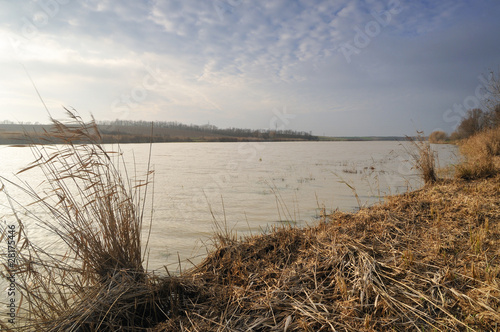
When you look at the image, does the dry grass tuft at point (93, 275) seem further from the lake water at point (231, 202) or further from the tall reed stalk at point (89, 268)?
the lake water at point (231, 202)

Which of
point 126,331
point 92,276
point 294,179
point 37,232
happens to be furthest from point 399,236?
point 294,179

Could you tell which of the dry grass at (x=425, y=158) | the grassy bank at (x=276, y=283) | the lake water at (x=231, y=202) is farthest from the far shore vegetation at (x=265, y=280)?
the dry grass at (x=425, y=158)

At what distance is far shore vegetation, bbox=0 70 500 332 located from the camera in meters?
1.85

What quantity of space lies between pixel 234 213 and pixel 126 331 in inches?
151

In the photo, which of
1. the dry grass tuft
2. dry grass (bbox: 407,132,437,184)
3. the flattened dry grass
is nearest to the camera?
the flattened dry grass

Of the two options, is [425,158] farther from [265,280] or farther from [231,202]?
[265,280]

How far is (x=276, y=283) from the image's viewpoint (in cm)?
242

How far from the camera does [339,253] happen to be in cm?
259

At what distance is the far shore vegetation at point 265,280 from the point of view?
185cm

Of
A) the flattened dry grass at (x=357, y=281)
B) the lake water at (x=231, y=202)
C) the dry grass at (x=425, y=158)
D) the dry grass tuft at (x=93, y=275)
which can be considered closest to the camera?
the flattened dry grass at (x=357, y=281)

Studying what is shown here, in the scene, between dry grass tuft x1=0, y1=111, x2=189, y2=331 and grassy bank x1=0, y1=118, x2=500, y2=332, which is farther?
dry grass tuft x1=0, y1=111, x2=189, y2=331

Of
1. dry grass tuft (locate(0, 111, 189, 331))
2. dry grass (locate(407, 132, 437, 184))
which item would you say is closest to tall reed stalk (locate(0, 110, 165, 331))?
dry grass tuft (locate(0, 111, 189, 331))

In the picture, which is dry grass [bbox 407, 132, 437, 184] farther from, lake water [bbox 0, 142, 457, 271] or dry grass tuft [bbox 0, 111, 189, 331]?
dry grass tuft [bbox 0, 111, 189, 331]

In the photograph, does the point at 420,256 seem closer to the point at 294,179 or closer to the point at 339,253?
the point at 339,253
